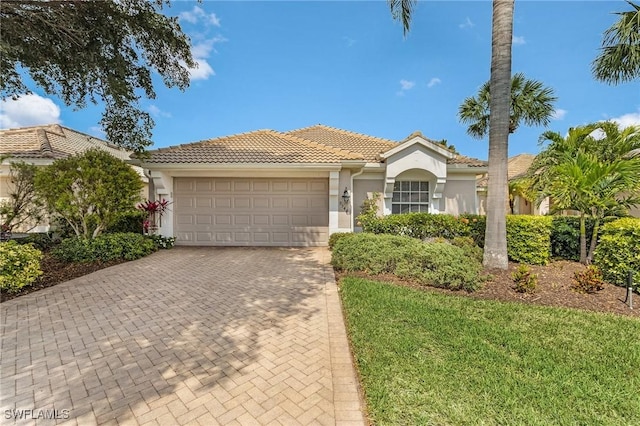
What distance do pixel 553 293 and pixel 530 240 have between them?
2223 millimetres

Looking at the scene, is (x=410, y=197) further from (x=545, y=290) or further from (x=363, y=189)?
(x=545, y=290)

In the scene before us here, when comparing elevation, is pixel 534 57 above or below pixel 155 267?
above

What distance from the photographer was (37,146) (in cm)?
1352

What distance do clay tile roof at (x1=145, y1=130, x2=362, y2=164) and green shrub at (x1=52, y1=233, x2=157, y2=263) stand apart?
10.3 ft

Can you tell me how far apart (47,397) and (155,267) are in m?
5.66

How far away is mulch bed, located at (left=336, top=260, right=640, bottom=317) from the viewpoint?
525 centimetres

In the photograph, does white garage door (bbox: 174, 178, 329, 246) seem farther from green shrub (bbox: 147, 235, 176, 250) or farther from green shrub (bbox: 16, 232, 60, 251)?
green shrub (bbox: 16, 232, 60, 251)

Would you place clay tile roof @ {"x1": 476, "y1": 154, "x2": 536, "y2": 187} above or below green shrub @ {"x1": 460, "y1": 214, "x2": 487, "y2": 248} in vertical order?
above

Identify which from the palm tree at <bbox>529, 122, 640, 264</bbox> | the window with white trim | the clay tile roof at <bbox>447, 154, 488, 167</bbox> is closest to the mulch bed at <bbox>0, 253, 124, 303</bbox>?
the window with white trim

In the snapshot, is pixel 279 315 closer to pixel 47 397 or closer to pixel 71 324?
pixel 47 397

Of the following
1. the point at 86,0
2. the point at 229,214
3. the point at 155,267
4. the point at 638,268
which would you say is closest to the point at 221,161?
the point at 229,214

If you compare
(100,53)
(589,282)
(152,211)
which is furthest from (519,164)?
(100,53)

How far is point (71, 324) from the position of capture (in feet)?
14.6

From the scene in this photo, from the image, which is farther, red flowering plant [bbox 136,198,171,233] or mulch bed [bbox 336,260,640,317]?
red flowering plant [bbox 136,198,171,233]
